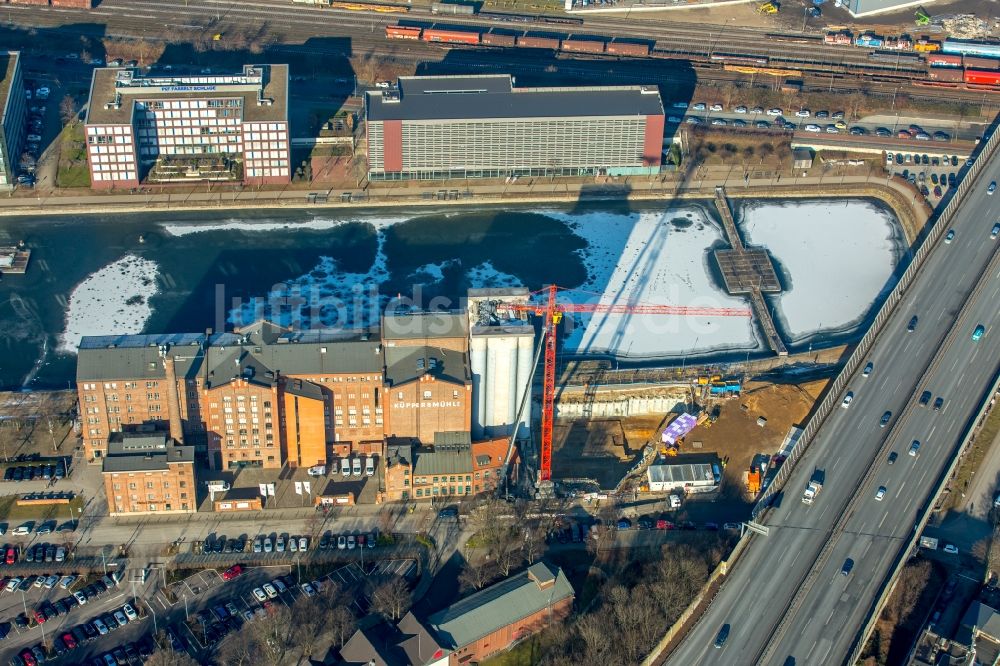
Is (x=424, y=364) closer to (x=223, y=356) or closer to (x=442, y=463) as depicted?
(x=442, y=463)

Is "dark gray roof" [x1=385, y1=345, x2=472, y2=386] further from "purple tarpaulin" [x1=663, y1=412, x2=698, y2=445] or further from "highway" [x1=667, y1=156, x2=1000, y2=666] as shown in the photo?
"highway" [x1=667, y1=156, x2=1000, y2=666]

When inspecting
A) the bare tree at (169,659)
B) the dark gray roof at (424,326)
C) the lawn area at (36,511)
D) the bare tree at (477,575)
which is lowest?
the bare tree at (169,659)

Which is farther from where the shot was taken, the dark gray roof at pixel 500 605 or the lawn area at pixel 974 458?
the lawn area at pixel 974 458

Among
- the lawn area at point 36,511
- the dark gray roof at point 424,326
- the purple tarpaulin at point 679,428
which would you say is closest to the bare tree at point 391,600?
the dark gray roof at point 424,326

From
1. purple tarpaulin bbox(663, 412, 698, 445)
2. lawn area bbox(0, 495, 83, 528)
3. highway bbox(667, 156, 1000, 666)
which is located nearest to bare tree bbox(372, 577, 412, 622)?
highway bbox(667, 156, 1000, 666)

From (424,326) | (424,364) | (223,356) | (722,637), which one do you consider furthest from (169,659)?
(722,637)

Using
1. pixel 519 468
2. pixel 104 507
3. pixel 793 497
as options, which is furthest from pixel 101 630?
pixel 793 497

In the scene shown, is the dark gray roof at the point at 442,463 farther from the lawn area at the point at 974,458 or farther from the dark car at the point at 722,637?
the lawn area at the point at 974,458
